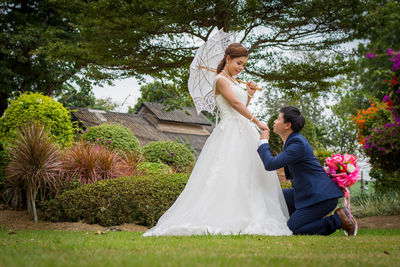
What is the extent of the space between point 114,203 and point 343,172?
382 centimetres

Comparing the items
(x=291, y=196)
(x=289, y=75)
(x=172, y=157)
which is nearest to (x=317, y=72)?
(x=289, y=75)

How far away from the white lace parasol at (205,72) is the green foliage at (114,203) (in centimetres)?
186

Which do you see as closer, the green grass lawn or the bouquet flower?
the green grass lawn

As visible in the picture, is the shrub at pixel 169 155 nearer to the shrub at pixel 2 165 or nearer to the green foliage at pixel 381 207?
the shrub at pixel 2 165

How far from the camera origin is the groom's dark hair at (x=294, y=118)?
4703 mm

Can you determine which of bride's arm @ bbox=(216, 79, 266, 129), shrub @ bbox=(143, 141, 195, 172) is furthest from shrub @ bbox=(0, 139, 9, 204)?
bride's arm @ bbox=(216, 79, 266, 129)

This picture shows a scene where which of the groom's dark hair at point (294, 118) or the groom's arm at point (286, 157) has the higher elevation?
the groom's dark hair at point (294, 118)

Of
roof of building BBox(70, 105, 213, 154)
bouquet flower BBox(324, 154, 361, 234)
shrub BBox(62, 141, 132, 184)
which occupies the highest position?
roof of building BBox(70, 105, 213, 154)

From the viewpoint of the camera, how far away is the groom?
4488 millimetres

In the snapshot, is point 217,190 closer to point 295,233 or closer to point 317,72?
point 295,233

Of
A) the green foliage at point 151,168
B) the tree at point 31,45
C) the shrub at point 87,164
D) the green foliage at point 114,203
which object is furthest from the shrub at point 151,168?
the tree at point 31,45

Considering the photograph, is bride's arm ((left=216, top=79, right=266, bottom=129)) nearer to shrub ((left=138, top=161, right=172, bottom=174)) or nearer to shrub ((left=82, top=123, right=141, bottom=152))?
shrub ((left=138, top=161, right=172, bottom=174))

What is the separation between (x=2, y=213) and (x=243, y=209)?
16.2 ft

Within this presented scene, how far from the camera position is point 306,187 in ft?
15.0
